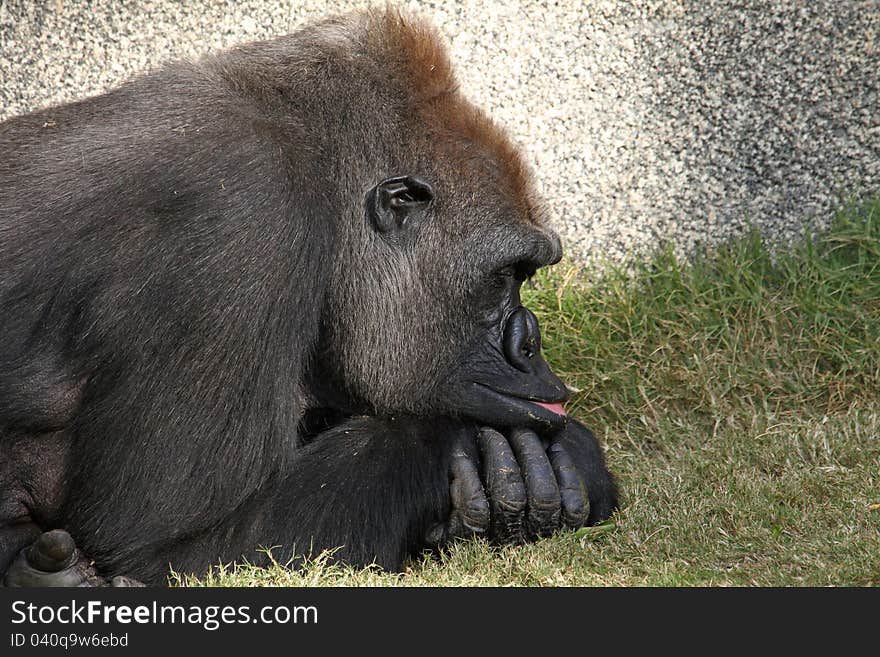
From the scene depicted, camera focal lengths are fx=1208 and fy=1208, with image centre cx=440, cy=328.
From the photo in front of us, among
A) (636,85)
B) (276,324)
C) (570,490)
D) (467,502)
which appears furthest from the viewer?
(636,85)

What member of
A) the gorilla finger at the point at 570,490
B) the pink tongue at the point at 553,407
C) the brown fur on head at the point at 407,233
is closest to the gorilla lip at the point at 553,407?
the pink tongue at the point at 553,407

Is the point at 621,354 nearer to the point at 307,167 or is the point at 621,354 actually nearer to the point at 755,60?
the point at 755,60

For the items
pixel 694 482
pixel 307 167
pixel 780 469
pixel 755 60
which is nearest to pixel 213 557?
pixel 307 167

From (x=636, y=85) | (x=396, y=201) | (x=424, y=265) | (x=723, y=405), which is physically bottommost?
(x=723, y=405)

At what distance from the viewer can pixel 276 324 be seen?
309 cm

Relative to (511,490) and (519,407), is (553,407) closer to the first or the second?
(519,407)

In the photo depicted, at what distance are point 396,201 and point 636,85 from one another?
6.64ft

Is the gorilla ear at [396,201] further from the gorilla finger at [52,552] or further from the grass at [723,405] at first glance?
the gorilla finger at [52,552]

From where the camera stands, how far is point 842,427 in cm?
421

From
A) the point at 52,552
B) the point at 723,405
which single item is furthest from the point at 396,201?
the point at 723,405

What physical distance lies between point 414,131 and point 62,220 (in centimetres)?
103

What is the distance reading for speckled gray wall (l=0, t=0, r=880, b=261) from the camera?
4938 millimetres

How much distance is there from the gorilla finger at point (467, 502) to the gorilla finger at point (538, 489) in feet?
0.43

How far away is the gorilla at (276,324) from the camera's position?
3029 mm
